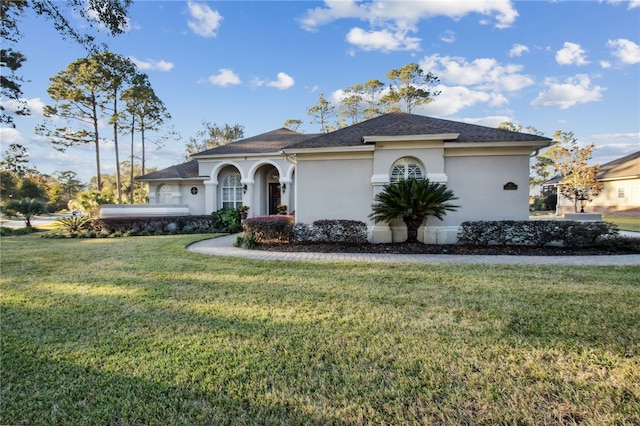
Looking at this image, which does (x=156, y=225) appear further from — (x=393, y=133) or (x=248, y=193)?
(x=393, y=133)

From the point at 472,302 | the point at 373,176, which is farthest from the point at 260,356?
the point at 373,176

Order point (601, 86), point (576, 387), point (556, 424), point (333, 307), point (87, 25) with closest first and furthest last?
1. point (556, 424)
2. point (576, 387)
3. point (333, 307)
4. point (87, 25)
5. point (601, 86)

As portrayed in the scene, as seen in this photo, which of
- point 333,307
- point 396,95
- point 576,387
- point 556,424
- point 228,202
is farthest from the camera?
point 396,95

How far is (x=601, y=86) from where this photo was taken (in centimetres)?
1459

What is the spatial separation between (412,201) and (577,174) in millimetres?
27777

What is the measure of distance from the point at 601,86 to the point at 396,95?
17.2 metres

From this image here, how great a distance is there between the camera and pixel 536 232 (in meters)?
9.14

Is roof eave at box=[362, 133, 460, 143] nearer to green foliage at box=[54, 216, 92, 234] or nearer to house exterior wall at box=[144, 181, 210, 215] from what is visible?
house exterior wall at box=[144, 181, 210, 215]

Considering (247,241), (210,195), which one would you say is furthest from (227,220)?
(247,241)

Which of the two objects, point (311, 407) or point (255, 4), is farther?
point (255, 4)

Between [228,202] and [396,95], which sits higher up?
[396,95]

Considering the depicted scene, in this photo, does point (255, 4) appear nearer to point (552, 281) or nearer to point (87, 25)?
point (87, 25)

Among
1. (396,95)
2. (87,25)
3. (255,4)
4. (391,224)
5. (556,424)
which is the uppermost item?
(396,95)

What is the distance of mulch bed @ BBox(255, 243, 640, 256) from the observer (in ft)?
27.8
